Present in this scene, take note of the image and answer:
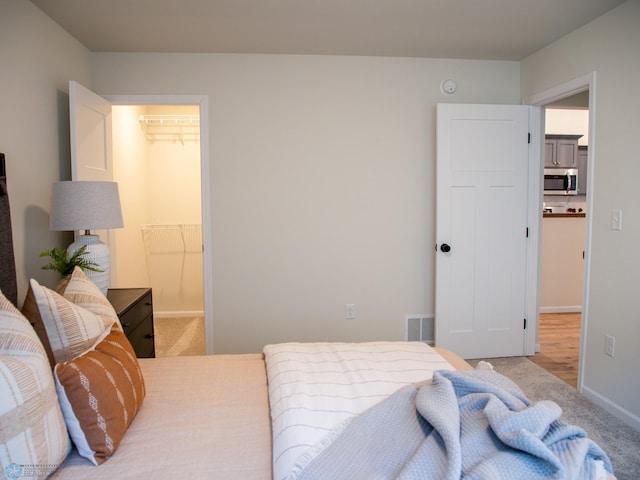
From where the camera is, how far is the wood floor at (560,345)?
331 centimetres

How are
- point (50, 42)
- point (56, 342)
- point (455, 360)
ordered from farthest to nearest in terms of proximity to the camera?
point (50, 42), point (455, 360), point (56, 342)

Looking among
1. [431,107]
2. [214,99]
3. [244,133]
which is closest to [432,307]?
[431,107]

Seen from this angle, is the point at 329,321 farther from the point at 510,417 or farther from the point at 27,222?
the point at 510,417

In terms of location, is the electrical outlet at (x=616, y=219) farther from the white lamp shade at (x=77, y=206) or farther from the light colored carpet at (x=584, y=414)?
the white lamp shade at (x=77, y=206)

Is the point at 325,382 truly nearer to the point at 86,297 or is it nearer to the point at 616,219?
the point at 86,297

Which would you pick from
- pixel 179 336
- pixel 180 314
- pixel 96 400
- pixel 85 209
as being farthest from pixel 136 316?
pixel 180 314

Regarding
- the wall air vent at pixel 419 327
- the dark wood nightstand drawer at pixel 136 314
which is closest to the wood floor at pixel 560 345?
the wall air vent at pixel 419 327

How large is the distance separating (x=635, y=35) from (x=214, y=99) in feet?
9.30

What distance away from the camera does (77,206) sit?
7.57ft

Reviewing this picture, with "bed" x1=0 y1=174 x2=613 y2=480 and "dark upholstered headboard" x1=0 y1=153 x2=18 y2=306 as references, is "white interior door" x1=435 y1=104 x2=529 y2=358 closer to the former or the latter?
"bed" x1=0 y1=174 x2=613 y2=480

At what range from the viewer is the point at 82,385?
1.20m

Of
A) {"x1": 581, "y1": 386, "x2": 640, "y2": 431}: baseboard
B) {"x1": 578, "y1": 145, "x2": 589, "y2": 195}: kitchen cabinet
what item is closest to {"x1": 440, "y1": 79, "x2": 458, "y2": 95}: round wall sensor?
{"x1": 581, "y1": 386, "x2": 640, "y2": 431}: baseboard

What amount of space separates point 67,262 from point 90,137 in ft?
3.50

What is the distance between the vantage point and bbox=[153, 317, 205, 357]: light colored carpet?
3.81 meters
